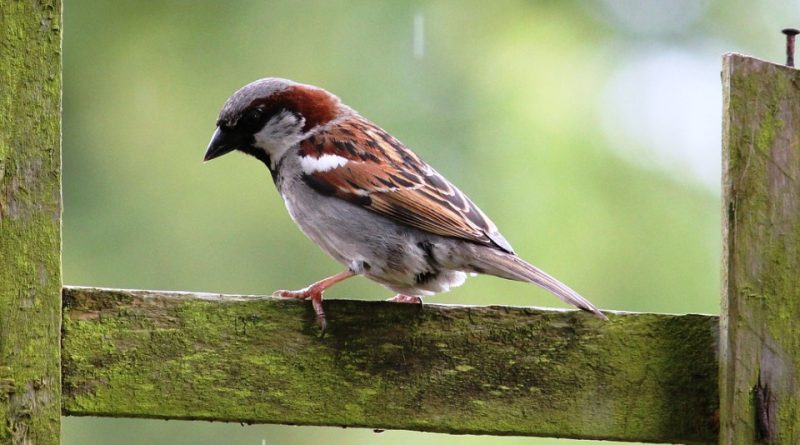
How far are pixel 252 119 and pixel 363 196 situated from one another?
1.29ft

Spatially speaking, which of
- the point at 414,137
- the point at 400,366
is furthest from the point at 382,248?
the point at 414,137

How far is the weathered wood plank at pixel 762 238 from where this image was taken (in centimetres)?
170

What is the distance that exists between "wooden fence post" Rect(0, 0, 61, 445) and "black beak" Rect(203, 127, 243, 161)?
1115 millimetres

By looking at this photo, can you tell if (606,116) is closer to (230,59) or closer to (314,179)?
(230,59)

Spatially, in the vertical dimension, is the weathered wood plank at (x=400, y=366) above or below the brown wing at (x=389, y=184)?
below

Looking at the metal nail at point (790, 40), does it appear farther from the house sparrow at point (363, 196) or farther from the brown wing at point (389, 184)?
the brown wing at point (389, 184)

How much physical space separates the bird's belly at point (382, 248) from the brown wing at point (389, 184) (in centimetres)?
2

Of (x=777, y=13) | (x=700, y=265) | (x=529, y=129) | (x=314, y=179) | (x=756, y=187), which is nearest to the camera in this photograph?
(x=756, y=187)

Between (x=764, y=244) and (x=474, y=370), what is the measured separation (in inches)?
18.7

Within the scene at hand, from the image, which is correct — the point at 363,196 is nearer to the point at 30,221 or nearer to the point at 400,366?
the point at 400,366

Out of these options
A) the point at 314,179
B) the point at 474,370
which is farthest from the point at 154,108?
the point at 474,370

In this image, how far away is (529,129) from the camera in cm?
574

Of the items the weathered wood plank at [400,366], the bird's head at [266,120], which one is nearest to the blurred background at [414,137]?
the bird's head at [266,120]

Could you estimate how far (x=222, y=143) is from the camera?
2846mm
